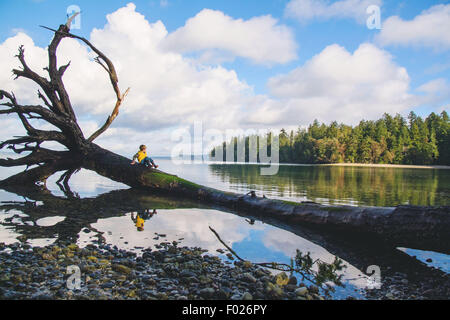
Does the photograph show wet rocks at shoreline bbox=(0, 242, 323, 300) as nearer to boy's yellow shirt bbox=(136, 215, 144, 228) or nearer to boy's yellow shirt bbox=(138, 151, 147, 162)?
boy's yellow shirt bbox=(136, 215, 144, 228)

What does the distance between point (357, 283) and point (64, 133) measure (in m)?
18.3

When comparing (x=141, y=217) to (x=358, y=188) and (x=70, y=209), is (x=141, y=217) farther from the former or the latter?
(x=358, y=188)

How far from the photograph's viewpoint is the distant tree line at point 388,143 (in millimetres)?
113375

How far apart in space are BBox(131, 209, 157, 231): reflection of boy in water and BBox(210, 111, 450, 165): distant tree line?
126 meters

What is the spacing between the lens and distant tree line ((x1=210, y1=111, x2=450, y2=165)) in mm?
113375

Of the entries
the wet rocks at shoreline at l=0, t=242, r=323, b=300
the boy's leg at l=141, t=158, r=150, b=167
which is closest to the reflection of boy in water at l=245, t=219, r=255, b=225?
the wet rocks at shoreline at l=0, t=242, r=323, b=300

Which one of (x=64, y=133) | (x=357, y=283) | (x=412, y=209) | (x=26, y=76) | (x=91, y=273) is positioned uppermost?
(x=26, y=76)

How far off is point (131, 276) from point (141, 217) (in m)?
6.10

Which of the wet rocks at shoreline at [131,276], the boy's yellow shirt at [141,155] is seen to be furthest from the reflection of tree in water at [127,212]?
the boy's yellow shirt at [141,155]

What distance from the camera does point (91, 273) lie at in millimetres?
5281

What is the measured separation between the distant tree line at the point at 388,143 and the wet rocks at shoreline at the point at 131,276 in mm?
130783

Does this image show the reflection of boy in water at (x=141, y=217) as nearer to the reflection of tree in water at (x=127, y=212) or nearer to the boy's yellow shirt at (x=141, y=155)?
the reflection of tree in water at (x=127, y=212)
